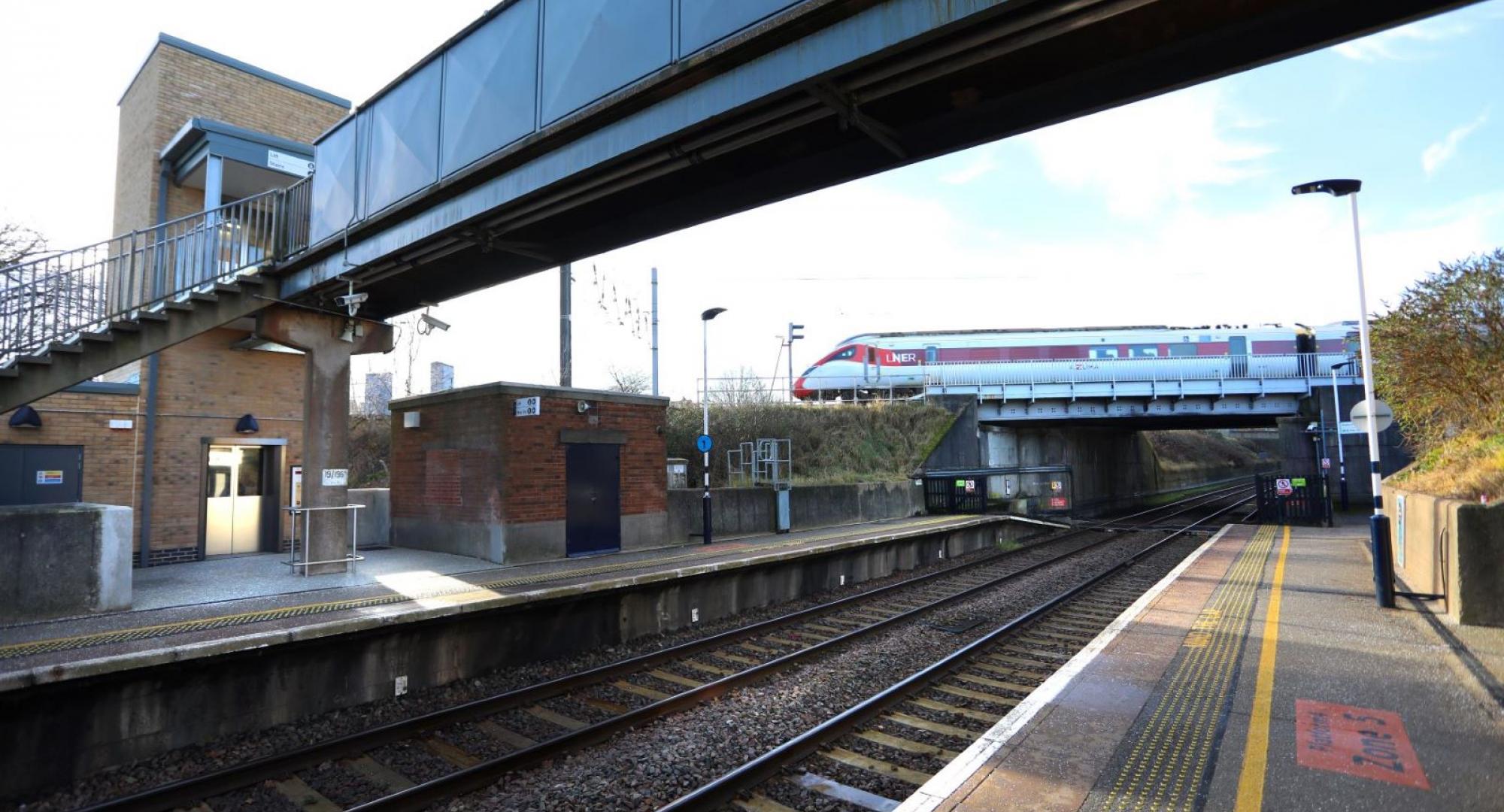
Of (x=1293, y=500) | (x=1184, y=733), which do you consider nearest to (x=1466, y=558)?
(x=1184, y=733)

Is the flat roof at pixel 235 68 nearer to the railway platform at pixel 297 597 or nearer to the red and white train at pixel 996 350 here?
the railway platform at pixel 297 597

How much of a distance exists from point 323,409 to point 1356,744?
1306 cm

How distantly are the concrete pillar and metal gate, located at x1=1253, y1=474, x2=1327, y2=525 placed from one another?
26.7 m

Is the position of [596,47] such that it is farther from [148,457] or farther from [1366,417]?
[1366,417]

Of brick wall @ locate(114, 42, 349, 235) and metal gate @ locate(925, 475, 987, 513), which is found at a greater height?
A: brick wall @ locate(114, 42, 349, 235)

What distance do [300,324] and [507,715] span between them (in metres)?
7.83

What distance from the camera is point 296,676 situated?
7.26m

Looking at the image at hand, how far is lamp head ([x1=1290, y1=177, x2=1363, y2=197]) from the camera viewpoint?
9.81m

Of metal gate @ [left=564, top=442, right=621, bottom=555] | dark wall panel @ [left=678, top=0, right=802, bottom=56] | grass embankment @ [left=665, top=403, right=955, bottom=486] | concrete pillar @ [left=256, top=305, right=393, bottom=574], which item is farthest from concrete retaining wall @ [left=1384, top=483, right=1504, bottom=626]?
grass embankment @ [left=665, top=403, right=955, bottom=486]

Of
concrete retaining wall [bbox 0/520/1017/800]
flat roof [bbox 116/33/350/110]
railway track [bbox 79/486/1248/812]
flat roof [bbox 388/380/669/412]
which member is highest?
flat roof [bbox 116/33/350/110]

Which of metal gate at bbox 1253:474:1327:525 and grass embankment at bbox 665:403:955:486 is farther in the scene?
grass embankment at bbox 665:403:955:486

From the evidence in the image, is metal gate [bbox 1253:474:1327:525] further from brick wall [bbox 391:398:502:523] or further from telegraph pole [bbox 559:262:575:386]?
brick wall [bbox 391:398:502:523]

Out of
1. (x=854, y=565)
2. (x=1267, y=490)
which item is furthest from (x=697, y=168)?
(x=1267, y=490)

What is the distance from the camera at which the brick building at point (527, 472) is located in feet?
44.1
